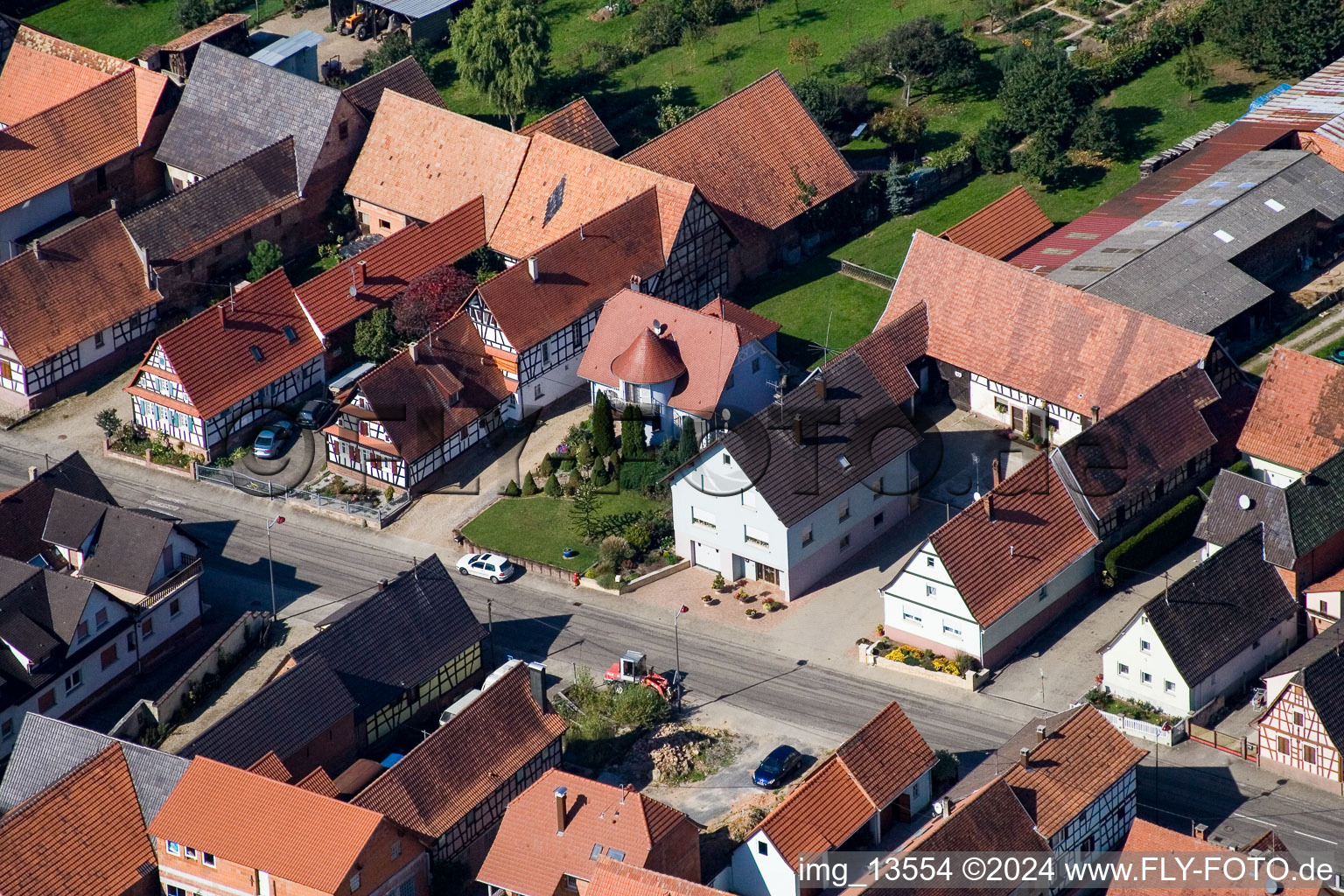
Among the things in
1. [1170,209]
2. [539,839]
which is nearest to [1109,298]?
[1170,209]

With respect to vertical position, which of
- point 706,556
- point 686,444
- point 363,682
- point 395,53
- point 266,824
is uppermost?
point 395,53

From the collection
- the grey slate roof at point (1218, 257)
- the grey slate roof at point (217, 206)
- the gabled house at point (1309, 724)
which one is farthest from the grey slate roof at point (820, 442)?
the grey slate roof at point (217, 206)

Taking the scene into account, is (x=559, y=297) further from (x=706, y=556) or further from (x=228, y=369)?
(x=706, y=556)

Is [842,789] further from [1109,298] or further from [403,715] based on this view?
[1109,298]

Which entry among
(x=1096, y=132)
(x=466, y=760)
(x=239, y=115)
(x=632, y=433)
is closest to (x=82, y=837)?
(x=466, y=760)

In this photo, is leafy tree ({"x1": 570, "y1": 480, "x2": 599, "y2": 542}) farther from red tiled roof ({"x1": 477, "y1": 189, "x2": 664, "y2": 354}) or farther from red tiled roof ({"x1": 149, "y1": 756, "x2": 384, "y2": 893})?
red tiled roof ({"x1": 149, "y1": 756, "x2": 384, "y2": 893})

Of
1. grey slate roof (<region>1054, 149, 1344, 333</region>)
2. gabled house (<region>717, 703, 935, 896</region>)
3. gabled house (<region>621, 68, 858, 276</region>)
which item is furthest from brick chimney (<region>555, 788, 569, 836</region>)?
gabled house (<region>621, 68, 858, 276</region>)

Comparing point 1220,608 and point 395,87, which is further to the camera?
point 395,87

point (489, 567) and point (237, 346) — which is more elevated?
point (237, 346)
